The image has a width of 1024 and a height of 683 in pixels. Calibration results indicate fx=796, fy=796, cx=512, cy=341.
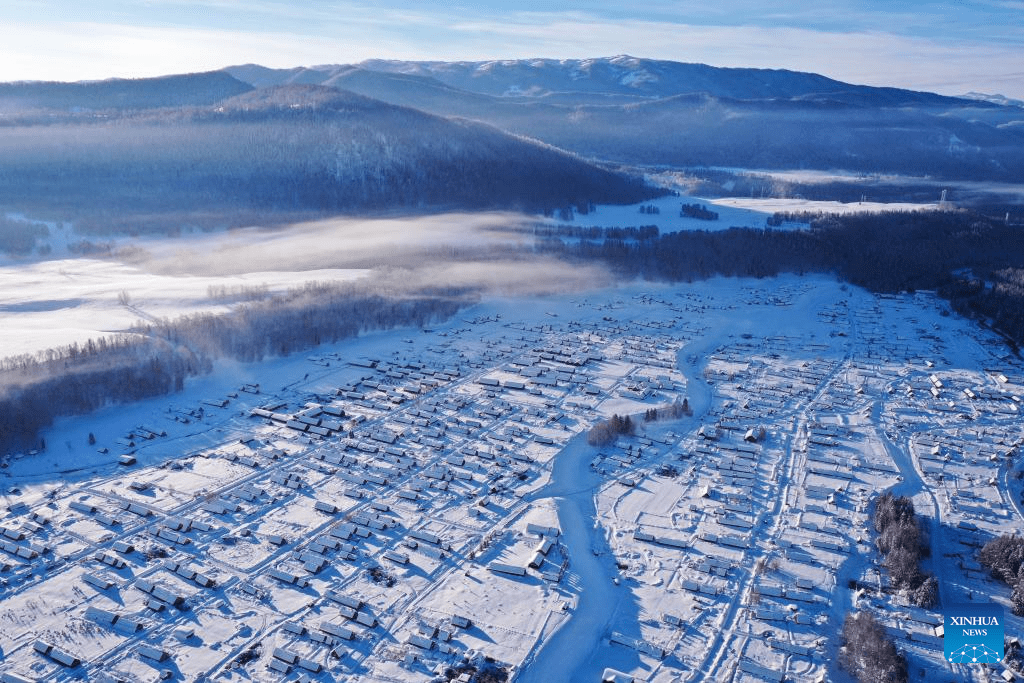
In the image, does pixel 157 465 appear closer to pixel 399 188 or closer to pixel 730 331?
pixel 730 331

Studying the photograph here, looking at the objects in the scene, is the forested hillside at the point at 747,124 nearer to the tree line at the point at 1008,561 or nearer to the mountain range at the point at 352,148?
the mountain range at the point at 352,148

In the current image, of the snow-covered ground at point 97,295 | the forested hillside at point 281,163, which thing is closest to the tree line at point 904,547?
the snow-covered ground at point 97,295

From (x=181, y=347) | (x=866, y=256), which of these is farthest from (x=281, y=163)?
(x=866, y=256)

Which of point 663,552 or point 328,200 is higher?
point 328,200

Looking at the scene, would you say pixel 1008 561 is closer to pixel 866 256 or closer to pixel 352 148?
pixel 866 256

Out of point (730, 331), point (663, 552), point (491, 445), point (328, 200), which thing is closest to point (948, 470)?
point (663, 552)

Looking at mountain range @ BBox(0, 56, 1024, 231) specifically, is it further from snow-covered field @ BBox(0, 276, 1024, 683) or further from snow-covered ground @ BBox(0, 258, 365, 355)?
snow-covered field @ BBox(0, 276, 1024, 683)
